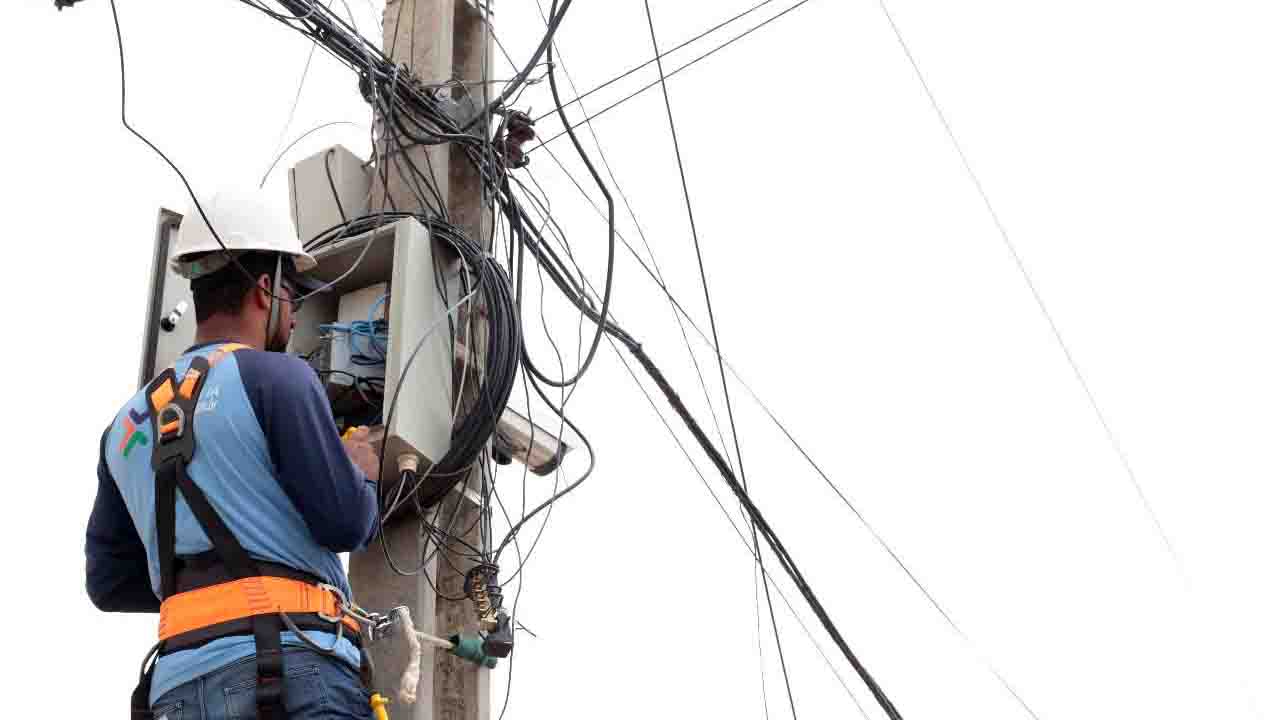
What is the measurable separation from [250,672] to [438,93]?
95.6 inches

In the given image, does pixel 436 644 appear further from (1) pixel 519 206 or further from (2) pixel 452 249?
(1) pixel 519 206

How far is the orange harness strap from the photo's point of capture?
3.57 m

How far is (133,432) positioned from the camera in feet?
12.5

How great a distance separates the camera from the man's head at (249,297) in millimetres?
3963

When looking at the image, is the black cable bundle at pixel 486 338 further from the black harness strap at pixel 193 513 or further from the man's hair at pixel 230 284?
the black harness strap at pixel 193 513

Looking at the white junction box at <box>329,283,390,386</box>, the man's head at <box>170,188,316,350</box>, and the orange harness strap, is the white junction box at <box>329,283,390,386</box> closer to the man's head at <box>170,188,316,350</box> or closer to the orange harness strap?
the man's head at <box>170,188,316,350</box>

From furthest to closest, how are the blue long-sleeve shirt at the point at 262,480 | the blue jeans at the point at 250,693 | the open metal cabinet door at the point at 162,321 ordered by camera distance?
the open metal cabinet door at the point at 162,321 → the blue long-sleeve shirt at the point at 262,480 → the blue jeans at the point at 250,693

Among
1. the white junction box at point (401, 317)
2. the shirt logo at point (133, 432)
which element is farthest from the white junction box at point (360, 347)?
the shirt logo at point (133, 432)

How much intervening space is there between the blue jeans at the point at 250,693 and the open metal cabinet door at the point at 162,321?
138 centimetres

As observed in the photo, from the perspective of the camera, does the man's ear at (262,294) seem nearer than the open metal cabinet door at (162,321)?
Yes

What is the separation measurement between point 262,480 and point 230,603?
0.92 feet

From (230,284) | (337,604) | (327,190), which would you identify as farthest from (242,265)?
(327,190)

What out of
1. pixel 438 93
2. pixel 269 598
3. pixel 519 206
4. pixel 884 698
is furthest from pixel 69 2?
pixel 884 698

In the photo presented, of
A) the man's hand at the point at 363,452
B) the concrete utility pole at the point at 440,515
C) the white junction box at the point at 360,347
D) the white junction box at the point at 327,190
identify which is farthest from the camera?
the white junction box at the point at 327,190
